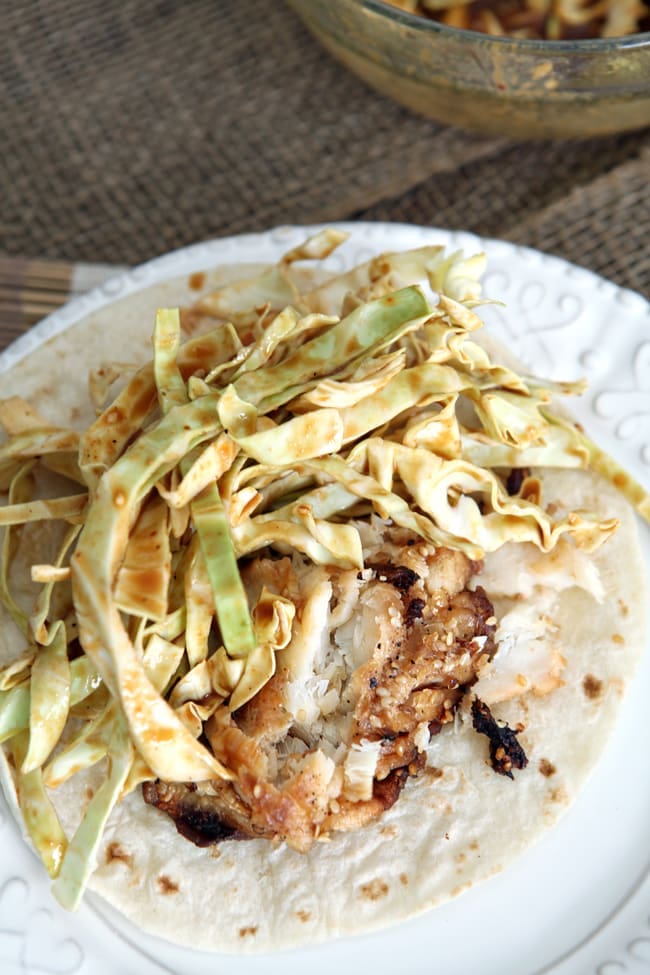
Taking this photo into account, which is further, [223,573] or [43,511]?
[43,511]

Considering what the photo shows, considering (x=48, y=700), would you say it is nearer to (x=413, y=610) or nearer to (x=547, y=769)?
(x=413, y=610)

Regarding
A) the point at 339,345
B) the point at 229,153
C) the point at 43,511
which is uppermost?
the point at 339,345

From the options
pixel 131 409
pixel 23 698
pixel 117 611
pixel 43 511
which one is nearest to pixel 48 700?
pixel 23 698

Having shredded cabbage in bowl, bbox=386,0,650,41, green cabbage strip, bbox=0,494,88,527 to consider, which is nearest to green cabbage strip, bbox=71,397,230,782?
green cabbage strip, bbox=0,494,88,527

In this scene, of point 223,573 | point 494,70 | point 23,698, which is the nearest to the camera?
point 223,573

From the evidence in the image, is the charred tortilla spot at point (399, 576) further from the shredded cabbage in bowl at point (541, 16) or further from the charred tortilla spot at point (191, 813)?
the shredded cabbage in bowl at point (541, 16)

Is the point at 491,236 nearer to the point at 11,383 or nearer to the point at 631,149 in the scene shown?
the point at 631,149

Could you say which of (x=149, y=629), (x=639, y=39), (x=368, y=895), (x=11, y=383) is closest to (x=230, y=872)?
(x=368, y=895)

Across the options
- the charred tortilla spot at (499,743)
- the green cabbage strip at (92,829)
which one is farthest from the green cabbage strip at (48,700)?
the charred tortilla spot at (499,743)
